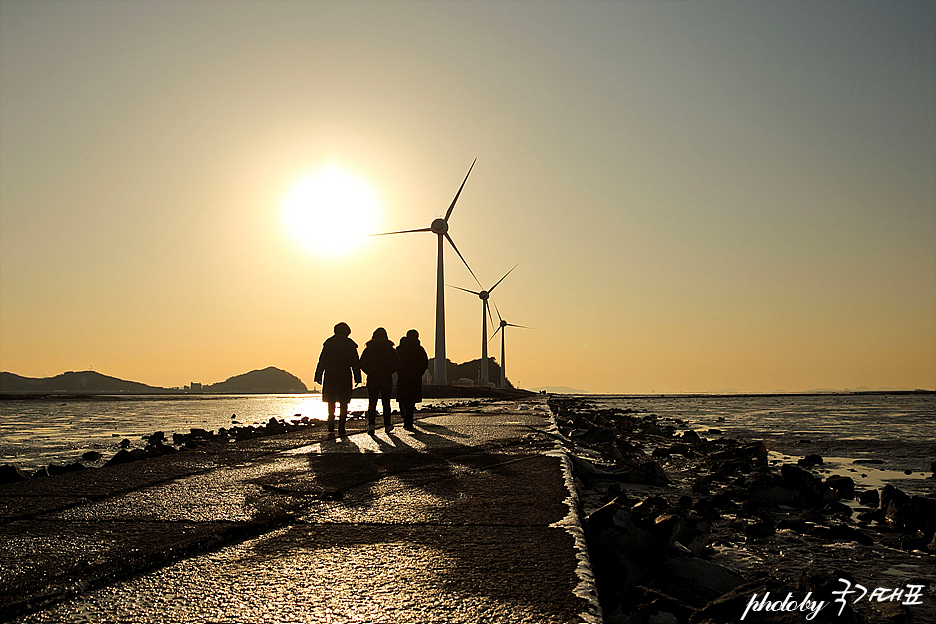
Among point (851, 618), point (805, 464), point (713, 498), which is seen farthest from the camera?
point (805, 464)

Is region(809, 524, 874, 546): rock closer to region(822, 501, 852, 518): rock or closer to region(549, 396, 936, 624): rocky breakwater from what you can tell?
region(549, 396, 936, 624): rocky breakwater

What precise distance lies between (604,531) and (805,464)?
12.6m

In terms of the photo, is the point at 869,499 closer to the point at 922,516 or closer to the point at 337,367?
the point at 922,516

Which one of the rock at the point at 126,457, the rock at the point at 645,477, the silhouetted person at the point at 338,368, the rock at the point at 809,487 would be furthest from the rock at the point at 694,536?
the rock at the point at 126,457

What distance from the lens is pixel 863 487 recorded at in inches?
476

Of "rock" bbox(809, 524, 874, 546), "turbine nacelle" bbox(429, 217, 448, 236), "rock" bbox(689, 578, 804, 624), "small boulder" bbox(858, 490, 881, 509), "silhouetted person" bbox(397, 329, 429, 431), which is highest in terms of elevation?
"turbine nacelle" bbox(429, 217, 448, 236)

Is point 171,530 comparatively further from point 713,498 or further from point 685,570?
point 713,498

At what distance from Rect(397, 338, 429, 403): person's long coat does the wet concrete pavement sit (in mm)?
7146

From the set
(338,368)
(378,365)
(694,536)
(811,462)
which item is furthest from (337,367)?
(811,462)

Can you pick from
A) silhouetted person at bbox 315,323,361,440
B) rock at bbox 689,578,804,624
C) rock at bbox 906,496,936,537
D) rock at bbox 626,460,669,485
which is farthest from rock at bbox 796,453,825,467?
rock at bbox 689,578,804,624

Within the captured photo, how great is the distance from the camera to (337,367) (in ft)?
42.1

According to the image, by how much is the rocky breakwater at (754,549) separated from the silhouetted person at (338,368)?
16.8ft

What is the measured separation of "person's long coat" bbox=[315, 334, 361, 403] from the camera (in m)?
12.8

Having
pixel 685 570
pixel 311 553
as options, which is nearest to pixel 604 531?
pixel 685 570
